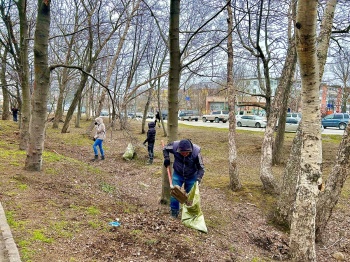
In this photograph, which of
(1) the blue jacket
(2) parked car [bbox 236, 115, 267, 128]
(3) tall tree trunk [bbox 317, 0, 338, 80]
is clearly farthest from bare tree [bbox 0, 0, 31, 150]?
(2) parked car [bbox 236, 115, 267, 128]

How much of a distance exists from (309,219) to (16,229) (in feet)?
11.8

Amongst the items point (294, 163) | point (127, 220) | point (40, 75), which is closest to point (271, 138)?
point (294, 163)

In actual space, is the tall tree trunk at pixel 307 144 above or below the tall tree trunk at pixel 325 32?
below

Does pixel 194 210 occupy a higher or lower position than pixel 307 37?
lower

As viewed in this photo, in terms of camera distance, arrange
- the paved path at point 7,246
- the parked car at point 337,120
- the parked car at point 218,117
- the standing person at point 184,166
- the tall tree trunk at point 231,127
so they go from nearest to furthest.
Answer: the paved path at point 7,246 < the standing person at point 184,166 < the tall tree trunk at point 231,127 < the parked car at point 337,120 < the parked car at point 218,117

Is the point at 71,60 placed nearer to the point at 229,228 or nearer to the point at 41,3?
the point at 41,3

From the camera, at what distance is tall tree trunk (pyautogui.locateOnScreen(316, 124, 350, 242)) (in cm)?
476

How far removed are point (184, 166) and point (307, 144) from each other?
6.49ft

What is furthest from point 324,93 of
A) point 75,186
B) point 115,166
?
point 75,186

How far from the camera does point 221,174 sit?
906cm

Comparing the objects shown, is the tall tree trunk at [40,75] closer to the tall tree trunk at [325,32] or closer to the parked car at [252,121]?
the tall tree trunk at [325,32]

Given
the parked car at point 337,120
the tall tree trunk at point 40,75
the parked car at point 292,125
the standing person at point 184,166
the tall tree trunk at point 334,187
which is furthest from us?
the parked car at point 337,120

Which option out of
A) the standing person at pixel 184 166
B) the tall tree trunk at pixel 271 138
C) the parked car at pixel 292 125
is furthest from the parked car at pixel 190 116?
the standing person at pixel 184 166

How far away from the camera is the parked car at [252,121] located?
29.5 metres
